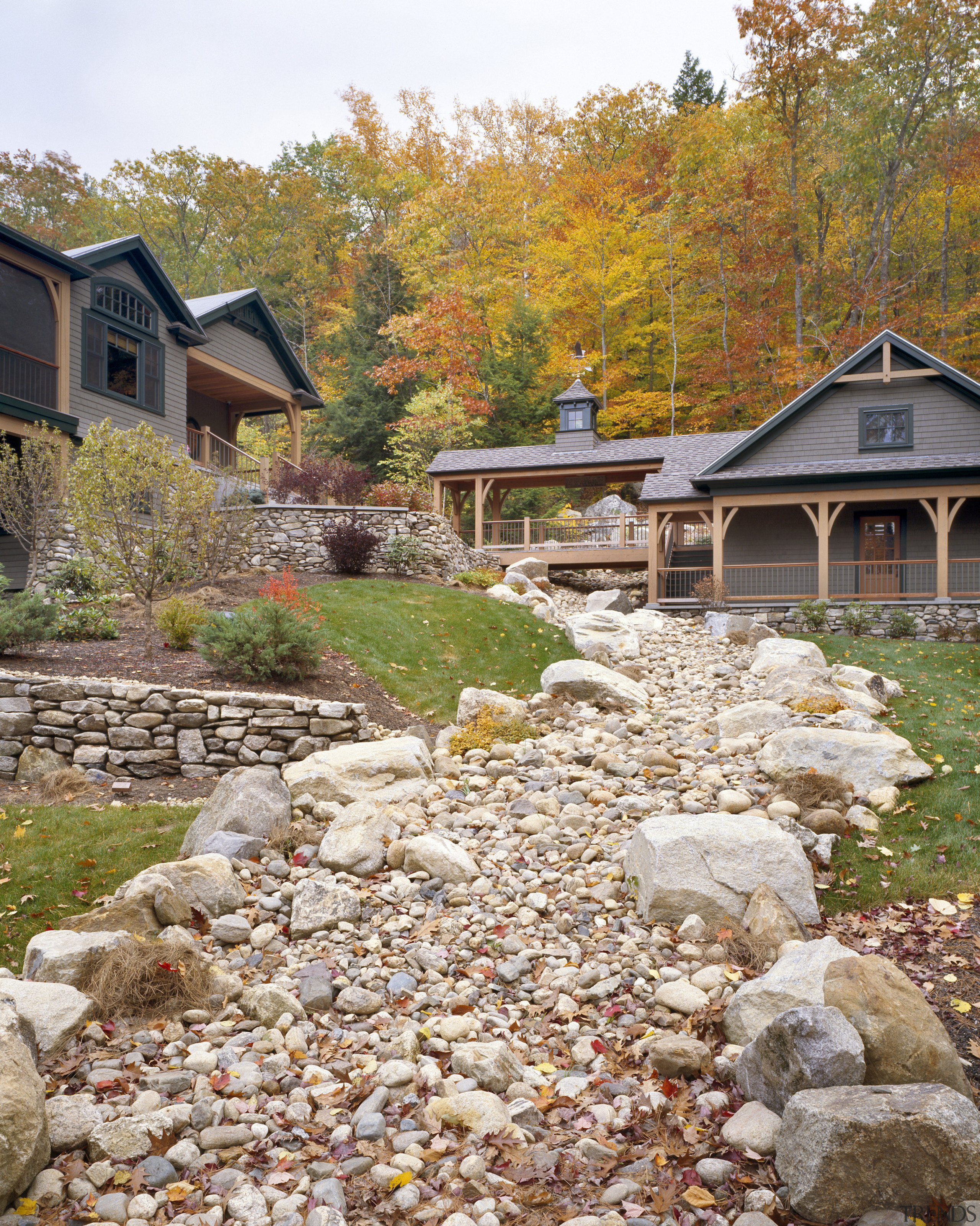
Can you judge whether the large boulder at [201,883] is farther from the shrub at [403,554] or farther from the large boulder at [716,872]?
the shrub at [403,554]

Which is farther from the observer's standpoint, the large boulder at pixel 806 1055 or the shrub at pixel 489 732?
the shrub at pixel 489 732

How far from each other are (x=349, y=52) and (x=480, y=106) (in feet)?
16.6

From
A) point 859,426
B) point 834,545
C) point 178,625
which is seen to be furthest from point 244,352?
point 834,545

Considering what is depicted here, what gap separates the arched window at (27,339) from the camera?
14.7m

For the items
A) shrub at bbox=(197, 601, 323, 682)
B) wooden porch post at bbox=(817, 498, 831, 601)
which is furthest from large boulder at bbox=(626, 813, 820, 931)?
wooden porch post at bbox=(817, 498, 831, 601)

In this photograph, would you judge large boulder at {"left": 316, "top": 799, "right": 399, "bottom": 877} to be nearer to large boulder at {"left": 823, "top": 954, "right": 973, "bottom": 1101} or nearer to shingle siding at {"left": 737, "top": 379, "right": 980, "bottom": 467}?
large boulder at {"left": 823, "top": 954, "right": 973, "bottom": 1101}

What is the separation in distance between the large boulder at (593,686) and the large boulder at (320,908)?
5022 millimetres

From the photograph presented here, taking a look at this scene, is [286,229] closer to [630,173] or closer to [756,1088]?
[630,173]

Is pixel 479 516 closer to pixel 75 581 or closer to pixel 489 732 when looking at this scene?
pixel 75 581

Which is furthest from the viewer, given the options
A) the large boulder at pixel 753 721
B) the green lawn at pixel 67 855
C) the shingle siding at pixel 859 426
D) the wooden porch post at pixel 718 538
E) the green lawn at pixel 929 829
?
the wooden porch post at pixel 718 538

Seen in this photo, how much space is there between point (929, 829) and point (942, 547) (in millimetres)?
12944

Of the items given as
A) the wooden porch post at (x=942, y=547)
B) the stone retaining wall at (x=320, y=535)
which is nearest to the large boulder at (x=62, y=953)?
the stone retaining wall at (x=320, y=535)

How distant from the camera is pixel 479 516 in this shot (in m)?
22.6

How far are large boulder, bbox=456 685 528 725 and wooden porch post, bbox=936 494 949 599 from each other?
12.1m
